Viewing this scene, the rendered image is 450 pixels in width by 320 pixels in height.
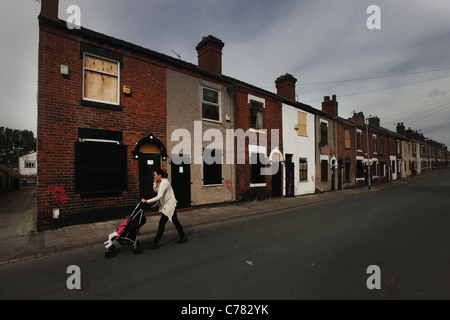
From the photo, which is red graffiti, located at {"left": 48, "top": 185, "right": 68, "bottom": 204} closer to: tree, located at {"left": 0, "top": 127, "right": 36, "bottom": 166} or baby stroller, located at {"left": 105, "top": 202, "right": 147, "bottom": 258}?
baby stroller, located at {"left": 105, "top": 202, "right": 147, "bottom": 258}

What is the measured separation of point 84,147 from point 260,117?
390 inches

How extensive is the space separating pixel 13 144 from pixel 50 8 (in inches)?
3725

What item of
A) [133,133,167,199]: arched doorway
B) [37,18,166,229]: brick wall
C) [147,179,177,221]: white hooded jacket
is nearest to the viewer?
[147,179,177,221]: white hooded jacket

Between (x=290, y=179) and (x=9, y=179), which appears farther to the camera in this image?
(x=9, y=179)

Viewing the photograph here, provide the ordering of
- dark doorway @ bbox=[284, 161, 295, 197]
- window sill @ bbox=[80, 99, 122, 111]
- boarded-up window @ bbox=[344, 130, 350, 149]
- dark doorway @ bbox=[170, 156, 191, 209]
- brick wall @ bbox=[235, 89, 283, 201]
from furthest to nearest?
boarded-up window @ bbox=[344, 130, 350, 149] < dark doorway @ bbox=[284, 161, 295, 197] < brick wall @ bbox=[235, 89, 283, 201] < dark doorway @ bbox=[170, 156, 191, 209] < window sill @ bbox=[80, 99, 122, 111]

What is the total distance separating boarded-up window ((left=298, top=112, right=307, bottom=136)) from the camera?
1711cm

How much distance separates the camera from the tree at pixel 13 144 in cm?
7406

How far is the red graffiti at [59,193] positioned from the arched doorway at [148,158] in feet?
7.95

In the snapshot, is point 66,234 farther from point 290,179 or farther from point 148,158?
point 290,179

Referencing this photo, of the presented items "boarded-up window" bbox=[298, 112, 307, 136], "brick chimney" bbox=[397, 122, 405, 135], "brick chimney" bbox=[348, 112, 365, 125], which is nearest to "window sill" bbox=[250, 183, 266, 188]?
"boarded-up window" bbox=[298, 112, 307, 136]

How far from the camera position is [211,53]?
484 inches

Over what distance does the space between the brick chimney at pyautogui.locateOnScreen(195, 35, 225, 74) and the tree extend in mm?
89870

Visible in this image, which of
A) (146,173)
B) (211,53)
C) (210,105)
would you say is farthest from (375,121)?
(146,173)
